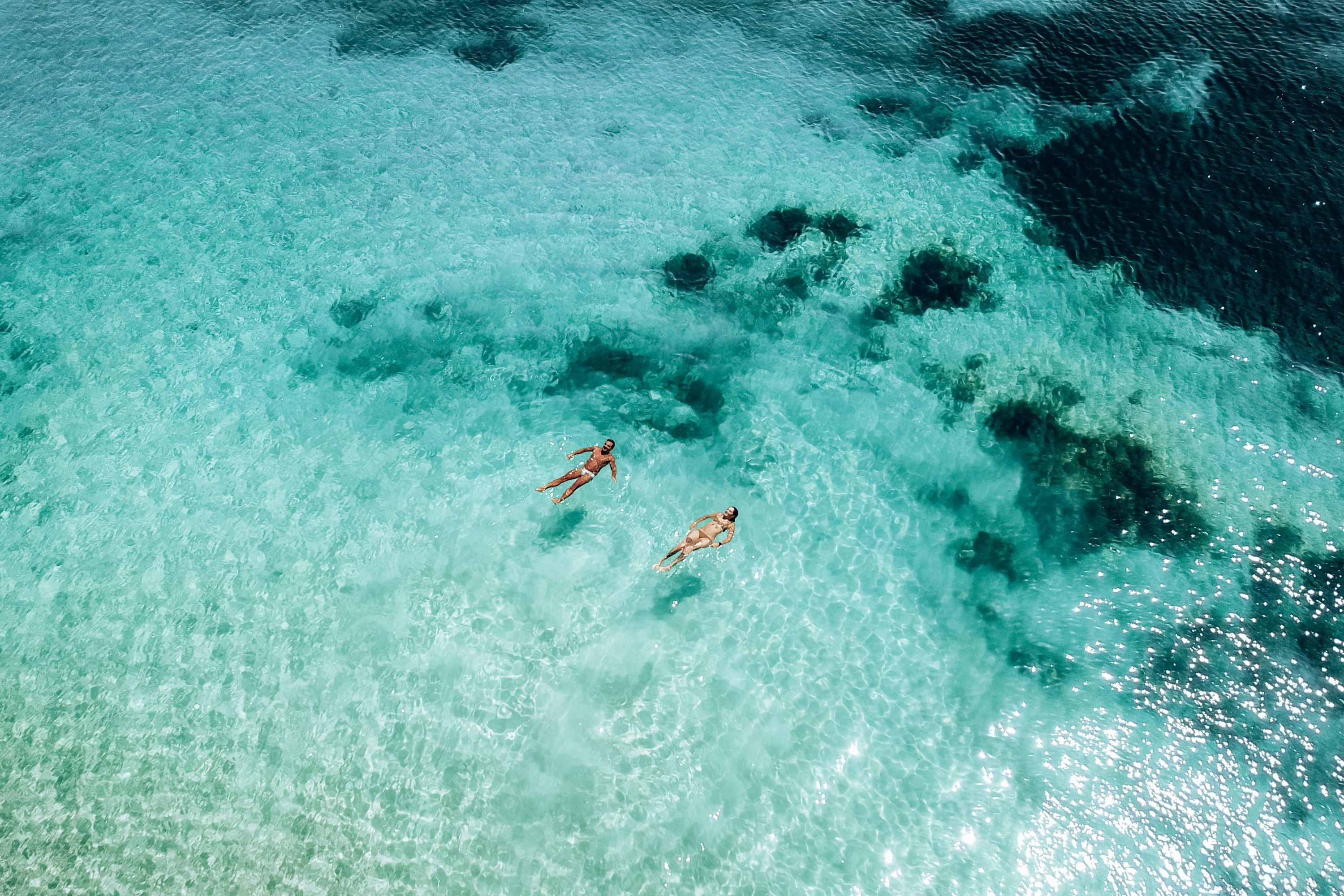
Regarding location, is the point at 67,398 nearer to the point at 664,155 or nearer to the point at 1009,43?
the point at 664,155

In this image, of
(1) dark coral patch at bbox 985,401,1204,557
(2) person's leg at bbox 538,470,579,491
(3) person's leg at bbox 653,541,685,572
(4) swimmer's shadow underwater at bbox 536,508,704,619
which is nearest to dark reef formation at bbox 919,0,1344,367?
(1) dark coral patch at bbox 985,401,1204,557

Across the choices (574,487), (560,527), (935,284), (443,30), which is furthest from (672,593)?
(443,30)

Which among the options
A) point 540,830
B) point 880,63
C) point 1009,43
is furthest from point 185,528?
point 1009,43

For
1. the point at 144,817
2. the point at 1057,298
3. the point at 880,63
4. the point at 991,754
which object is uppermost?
the point at 880,63

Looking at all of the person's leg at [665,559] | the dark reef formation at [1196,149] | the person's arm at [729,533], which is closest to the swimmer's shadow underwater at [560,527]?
the person's leg at [665,559]

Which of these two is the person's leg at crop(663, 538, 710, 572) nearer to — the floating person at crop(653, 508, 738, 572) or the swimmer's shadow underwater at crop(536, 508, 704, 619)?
the floating person at crop(653, 508, 738, 572)

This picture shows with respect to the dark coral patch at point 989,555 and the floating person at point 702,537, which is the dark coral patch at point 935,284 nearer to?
the dark coral patch at point 989,555
